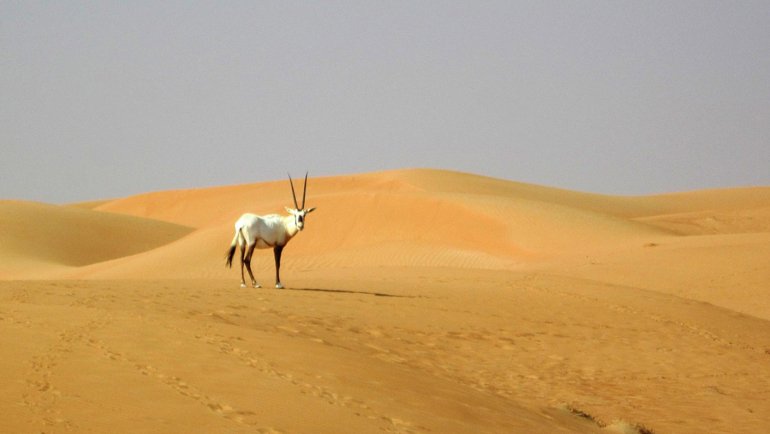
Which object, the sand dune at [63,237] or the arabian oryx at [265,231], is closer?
the arabian oryx at [265,231]

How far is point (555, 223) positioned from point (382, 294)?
20.3 m

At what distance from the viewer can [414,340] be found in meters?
15.7

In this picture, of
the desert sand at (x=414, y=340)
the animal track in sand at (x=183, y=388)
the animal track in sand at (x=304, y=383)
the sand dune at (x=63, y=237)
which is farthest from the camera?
the sand dune at (x=63, y=237)

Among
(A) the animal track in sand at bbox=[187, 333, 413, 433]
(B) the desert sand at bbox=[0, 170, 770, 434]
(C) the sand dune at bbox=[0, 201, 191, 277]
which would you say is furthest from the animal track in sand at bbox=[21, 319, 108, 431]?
(C) the sand dune at bbox=[0, 201, 191, 277]

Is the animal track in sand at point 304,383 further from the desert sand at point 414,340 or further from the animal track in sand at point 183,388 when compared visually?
the animal track in sand at point 183,388

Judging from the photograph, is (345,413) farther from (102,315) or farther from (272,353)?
(102,315)

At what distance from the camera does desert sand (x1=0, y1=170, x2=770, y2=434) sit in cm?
879

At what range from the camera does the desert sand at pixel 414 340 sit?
28.8 feet

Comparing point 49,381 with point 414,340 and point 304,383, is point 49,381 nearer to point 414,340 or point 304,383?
point 304,383

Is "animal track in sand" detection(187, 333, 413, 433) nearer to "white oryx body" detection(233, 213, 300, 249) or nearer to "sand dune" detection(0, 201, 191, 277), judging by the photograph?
"white oryx body" detection(233, 213, 300, 249)

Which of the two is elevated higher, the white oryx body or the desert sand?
the white oryx body

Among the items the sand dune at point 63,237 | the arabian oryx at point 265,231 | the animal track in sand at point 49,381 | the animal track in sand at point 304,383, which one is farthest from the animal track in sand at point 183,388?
the sand dune at point 63,237

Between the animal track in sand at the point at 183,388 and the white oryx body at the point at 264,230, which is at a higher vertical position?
the white oryx body at the point at 264,230

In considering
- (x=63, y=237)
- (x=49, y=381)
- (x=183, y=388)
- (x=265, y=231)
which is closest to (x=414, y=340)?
(x=265, y=231)
